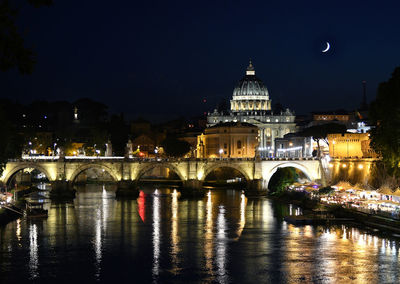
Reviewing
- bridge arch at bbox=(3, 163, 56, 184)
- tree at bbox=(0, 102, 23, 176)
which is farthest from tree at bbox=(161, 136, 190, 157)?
bridge arch at bbox=(3, 163, 56, 184)

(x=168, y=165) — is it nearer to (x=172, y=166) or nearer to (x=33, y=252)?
(x=172, y=166)

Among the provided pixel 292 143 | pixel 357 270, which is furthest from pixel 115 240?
pixel 292 143

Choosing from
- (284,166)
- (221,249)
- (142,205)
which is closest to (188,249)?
(221,249)

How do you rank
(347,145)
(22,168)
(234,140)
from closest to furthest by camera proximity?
(22,168)
(347,145)
(234,140)

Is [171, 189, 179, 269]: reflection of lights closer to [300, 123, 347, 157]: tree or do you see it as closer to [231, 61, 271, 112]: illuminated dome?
[300, 123, 347, 157]: tree

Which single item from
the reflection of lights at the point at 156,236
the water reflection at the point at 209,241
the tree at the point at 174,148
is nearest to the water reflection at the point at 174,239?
the reflection of lights at the point at 156,236

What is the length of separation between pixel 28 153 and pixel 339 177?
3068 cm

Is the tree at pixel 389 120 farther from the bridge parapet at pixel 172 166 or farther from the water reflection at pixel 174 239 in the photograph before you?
the bridge parapet at pixel 172 166

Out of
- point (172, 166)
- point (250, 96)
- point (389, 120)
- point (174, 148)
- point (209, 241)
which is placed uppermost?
point (250, 96)

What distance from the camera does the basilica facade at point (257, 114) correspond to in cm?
11531

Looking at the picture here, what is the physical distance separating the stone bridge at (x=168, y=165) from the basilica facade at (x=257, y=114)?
4726cm

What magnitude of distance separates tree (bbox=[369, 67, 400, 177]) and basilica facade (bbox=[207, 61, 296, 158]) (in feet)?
227

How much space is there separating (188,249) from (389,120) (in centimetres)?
1224

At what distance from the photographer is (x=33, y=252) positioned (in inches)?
1148
